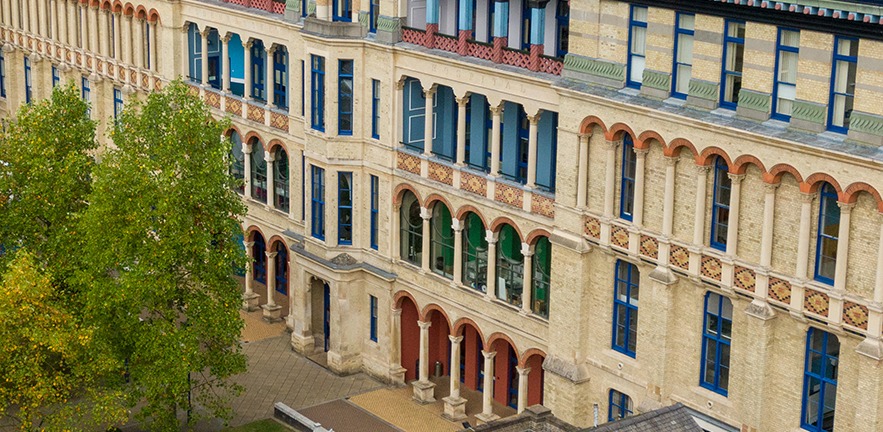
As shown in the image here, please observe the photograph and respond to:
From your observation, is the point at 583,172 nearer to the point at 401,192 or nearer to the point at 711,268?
the point at 711,268

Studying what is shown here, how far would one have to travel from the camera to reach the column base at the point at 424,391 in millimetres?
72438

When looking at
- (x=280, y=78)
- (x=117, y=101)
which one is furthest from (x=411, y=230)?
(x=117, y=101)

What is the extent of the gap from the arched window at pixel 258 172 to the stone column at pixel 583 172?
25407 millimetres

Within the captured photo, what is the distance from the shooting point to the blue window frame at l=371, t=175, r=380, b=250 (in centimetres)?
7419

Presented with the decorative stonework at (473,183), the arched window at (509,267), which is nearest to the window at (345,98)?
the decorative stonework at (473,183)

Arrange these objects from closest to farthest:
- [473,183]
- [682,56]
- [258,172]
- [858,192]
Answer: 1. [858,192]
2. [682,56]
3. [473,183]
4. [258,172]

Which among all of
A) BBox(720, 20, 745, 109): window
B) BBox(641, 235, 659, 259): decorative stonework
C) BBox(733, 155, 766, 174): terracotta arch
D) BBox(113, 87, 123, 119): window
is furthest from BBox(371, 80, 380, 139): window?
BBox(113, 87, 123, 119): window

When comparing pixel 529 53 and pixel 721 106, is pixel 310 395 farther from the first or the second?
pixel 721 106

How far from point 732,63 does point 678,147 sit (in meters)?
3.75

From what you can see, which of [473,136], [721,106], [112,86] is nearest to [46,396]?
[473,136]

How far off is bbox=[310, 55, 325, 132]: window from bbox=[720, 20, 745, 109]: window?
23.3m

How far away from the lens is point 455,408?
7075cm

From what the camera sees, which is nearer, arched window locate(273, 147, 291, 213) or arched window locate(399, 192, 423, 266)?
arched window locate(399, 192, 423, 266)

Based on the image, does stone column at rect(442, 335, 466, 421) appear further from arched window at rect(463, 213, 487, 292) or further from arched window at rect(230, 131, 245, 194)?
arched window at rect(230, 131, 245, 194)
